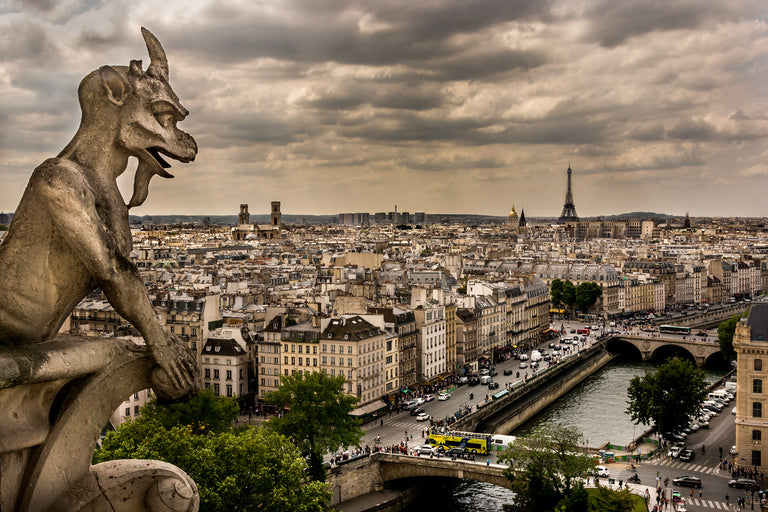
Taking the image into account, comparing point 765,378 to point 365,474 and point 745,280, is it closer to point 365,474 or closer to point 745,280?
point 365,474

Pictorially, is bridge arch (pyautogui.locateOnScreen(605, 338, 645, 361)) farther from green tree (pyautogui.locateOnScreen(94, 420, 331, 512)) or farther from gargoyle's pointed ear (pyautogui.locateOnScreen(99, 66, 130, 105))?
gargoyle's pointed ear (pyautogui.locateOnScreen(99, 66, 130, 105))

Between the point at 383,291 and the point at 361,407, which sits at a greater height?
the point at 383,291

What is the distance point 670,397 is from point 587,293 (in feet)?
178

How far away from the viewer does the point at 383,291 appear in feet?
231

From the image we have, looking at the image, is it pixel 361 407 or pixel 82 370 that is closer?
Answer: pixel 82 370

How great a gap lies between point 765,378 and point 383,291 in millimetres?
36260

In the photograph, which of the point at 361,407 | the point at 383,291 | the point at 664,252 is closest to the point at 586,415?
the point at 361,407

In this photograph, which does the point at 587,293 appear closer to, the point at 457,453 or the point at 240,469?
the point at 457,453

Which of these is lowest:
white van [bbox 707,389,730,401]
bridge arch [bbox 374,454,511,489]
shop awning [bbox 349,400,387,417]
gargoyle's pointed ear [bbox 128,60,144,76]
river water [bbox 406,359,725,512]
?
river water [bbox 406,359,725,512]

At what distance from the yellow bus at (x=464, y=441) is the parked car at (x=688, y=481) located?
8.98 m

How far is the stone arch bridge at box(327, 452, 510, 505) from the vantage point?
120 ft

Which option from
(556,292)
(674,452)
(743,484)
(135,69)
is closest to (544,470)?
(743,484)

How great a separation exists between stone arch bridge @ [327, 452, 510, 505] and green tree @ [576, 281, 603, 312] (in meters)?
63.2

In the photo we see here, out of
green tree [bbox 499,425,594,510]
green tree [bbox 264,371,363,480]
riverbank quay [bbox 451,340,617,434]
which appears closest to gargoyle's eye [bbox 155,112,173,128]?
green tree [bbox 499,425,594,510]
